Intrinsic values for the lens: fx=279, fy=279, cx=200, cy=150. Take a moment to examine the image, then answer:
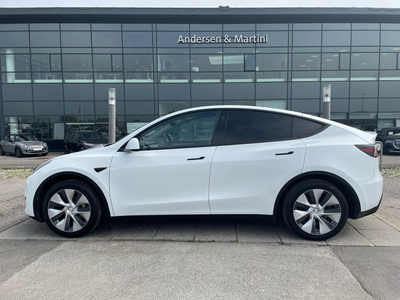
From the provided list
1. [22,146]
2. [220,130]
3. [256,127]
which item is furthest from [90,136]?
[256,127]

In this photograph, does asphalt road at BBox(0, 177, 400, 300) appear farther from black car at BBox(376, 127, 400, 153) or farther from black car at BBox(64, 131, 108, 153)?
black car at BBox(376, 127, 400, 153)

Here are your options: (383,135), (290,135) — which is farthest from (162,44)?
(290,135)

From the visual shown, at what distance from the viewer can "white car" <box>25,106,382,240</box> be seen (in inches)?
133

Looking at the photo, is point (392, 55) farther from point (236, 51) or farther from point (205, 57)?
point (205, 57)

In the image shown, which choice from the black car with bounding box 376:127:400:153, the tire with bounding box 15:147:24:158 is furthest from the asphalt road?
the tire with bounding box 15:147:24:158

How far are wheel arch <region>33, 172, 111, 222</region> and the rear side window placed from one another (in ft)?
8.41

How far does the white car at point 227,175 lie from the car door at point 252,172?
1cm

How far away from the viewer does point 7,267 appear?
2.92m

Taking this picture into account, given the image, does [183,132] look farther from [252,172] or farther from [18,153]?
[18,153]

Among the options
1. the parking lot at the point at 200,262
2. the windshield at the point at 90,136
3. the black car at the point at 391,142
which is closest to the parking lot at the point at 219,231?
the parking lot at the point at 200,262

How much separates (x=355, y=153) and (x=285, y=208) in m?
1.06

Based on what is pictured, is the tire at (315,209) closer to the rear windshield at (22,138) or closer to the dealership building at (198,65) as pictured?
the dealership building at (198,65)

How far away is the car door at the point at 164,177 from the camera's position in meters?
3.44

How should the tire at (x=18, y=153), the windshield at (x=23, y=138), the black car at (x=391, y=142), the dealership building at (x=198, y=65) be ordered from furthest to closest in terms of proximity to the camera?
the dealership building at (x=198, y=65)
the windshield at (x=23, y=138)
the tire at (x=18, y=153)
the black car at (x=391, y=142)
